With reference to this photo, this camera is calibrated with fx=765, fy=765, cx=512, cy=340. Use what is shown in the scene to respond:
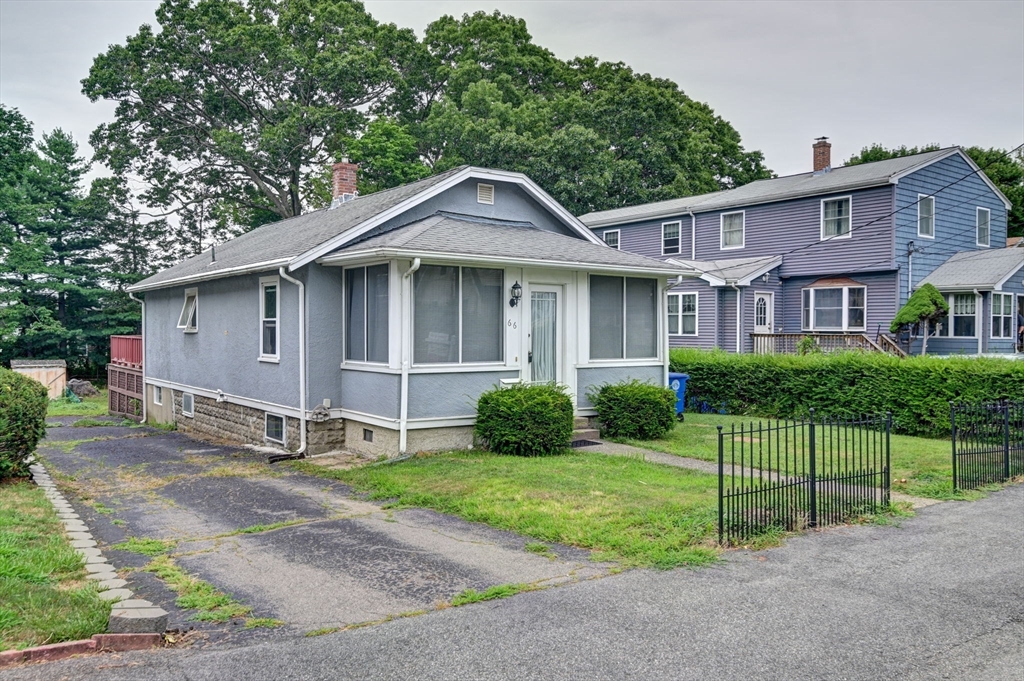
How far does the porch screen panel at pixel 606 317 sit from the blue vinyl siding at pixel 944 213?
522 inches

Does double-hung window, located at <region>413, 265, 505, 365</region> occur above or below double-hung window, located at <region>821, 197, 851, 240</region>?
below

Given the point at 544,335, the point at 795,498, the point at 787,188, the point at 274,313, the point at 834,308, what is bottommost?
the point at 795,498

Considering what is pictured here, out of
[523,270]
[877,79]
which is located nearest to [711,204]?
[877,79]

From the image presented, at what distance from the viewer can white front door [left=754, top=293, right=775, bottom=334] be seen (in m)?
24.5

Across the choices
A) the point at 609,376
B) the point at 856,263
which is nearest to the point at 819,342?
the point at 856,263

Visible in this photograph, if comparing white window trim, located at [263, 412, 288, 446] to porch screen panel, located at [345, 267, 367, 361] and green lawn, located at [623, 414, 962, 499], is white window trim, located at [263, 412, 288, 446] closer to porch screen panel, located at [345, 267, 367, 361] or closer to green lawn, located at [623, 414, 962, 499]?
porch screen panel, located at [345, 267, 367, 361]

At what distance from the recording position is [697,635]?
15.8 feet

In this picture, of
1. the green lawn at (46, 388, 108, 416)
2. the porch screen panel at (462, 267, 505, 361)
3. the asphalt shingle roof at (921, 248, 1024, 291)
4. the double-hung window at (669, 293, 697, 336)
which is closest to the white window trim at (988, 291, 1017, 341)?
the asphalt shingle roof at (921, 248, 1024, 291)

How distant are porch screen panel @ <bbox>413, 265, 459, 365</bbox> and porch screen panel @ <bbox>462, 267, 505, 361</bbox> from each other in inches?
6.7

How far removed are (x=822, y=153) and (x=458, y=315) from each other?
20930 millimetres

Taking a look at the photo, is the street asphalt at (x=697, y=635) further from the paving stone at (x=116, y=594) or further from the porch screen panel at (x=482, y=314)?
the porch screen panel at (x=482, y=314)

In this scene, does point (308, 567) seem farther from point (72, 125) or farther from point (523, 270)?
point (72, 125)

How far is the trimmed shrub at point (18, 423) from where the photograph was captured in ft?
29.2

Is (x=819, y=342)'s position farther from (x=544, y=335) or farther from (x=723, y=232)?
(x=544, y=335)
